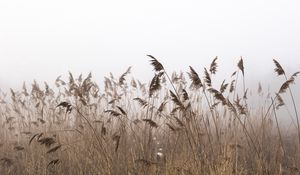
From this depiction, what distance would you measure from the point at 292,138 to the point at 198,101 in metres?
3.25

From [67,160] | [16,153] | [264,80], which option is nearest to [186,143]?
[67,160]

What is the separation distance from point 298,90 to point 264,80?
395 centimetres

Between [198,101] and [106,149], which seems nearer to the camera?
[106,149]

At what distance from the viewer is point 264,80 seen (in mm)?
28938

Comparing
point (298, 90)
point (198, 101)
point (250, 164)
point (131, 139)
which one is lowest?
point (250, 164)

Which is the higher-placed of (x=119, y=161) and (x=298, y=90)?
(x=298, y=90)

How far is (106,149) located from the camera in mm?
4477

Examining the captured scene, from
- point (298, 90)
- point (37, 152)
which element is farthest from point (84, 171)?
point (298, 90)

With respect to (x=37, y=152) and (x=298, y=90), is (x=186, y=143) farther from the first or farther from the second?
(x=298, y=90)

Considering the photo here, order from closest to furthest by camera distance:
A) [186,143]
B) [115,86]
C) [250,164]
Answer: [186,143] → [250,164] → [115,86]

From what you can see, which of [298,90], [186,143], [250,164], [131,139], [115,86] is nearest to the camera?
[186,143]

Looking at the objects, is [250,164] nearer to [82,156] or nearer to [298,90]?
[82,156]

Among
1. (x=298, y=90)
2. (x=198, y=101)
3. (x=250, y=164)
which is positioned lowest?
(x=250, y=164)

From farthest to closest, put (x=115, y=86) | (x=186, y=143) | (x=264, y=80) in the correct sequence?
(x=264, y=80)
(x=115, y=86)
(x=186, y=143)
